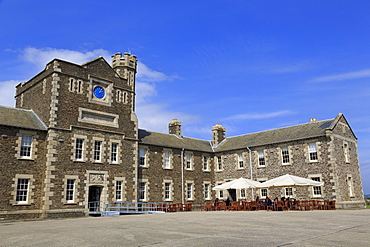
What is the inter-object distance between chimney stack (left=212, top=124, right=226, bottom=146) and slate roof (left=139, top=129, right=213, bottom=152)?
2.96ft

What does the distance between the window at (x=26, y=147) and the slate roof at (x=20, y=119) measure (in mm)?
774

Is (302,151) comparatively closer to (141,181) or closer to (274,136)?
(274,136)

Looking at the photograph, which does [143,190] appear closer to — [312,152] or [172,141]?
[172,141]

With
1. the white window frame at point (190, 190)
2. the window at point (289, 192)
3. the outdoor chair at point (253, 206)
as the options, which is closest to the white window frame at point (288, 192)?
the window at point (289, 192)

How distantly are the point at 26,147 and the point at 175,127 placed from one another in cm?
1745

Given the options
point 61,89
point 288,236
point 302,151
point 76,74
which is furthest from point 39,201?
point 302,151

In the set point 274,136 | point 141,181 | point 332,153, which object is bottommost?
point 141,181

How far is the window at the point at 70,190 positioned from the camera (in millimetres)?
22939

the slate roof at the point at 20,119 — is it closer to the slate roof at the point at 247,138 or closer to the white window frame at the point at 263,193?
the slate roof at the point at 247,138

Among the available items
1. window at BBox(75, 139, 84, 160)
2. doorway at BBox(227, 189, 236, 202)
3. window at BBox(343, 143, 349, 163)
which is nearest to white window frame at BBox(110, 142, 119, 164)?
window at BBox(75, 139, 84, 160)

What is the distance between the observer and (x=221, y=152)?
3581 cm

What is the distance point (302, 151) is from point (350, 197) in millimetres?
5474

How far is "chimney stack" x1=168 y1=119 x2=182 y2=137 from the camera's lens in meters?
36.4

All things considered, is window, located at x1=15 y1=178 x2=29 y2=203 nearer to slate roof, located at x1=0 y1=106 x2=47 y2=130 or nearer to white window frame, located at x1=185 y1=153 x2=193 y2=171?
slate roof, located at x1=0 y1=106 x2=47 y2=130
